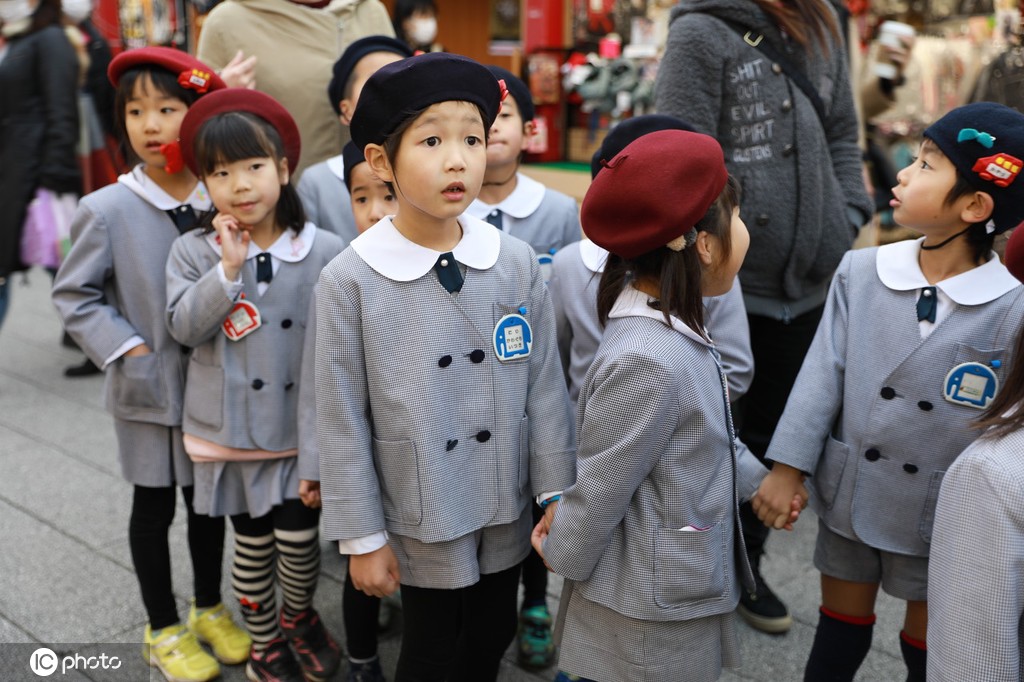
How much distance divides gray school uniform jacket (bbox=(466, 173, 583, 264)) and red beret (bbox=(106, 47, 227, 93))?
759mm

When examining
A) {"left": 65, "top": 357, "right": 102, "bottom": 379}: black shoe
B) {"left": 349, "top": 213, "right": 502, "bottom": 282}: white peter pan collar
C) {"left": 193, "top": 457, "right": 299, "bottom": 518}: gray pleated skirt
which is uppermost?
{"left": 349, "top": 213, "right": 502, "bottom": 282}: white peter pan collar

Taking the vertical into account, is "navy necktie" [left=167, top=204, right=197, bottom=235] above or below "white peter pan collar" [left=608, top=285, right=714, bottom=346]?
below

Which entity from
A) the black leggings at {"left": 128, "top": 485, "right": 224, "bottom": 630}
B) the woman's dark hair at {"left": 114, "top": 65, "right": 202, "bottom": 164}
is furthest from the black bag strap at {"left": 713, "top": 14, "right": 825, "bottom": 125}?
the black leggings at {"left": 128, "top": 485, "right": 224, "bottom": 630}

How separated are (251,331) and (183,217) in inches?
16.1

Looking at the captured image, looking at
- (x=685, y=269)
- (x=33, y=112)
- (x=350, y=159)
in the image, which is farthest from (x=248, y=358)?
(x=33, y=112)

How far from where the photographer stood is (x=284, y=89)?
9.71 feet

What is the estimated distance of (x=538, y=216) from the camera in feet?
8.61

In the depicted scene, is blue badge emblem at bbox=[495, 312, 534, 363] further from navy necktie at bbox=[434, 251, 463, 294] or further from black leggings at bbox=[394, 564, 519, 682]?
black leggings at bbox=[394, 564, 519, 682]

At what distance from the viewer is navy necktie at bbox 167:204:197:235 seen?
2496 millimetres

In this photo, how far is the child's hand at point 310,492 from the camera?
87.9 inches

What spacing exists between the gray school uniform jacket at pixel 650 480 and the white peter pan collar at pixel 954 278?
45cm

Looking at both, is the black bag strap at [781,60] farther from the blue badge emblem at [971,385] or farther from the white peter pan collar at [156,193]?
the white peter pan collar at [156,193]

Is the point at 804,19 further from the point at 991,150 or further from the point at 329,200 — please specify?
the point at 329,200

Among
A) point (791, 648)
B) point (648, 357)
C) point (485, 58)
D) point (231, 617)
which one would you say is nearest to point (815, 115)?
point (648, 357)
